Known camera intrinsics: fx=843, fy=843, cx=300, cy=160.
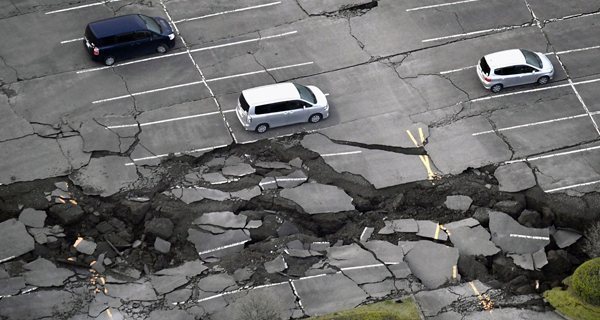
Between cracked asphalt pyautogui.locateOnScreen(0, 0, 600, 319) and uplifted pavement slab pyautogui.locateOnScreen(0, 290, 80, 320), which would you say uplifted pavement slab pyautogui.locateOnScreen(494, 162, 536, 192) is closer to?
cracked asphalt pyautogui.locateOnScreen(0, 0, 600, 319)

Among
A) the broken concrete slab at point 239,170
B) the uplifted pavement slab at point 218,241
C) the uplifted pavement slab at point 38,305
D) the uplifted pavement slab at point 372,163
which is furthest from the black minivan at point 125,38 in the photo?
the uplifted pavement slab at point 38,305

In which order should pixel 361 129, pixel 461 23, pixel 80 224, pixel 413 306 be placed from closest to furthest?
pixel 413 306, pixel 80 224, pixel 361 129, pixel 461 23

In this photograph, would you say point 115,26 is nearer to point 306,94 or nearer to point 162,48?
point 162,48

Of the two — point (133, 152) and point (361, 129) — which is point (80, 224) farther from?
point (361, 129)

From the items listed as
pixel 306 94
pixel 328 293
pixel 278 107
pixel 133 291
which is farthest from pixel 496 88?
pixel 133 291

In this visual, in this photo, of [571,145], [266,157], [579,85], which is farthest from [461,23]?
[266,157]
